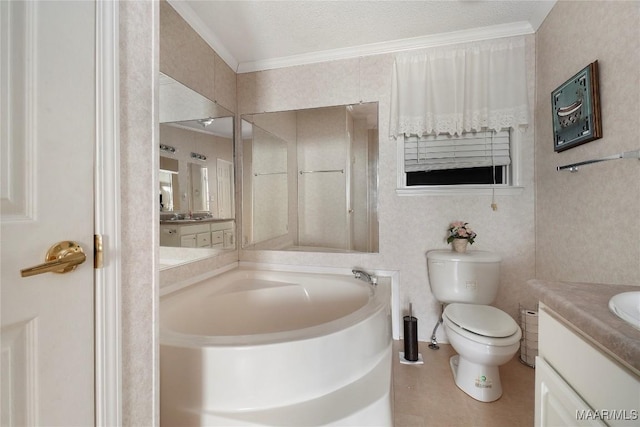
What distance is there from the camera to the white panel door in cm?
47

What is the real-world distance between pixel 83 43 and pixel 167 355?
3.33 feet

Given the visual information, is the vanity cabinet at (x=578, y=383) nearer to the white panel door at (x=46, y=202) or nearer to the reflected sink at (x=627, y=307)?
the reflected sink at (x=627, y=307)

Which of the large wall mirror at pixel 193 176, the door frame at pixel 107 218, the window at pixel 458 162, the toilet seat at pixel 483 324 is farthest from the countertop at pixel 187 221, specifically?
the toilet seat at pixel 483 324

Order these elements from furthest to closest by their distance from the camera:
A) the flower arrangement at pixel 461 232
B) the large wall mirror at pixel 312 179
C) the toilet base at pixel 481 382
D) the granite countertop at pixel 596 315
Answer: the large wall mirror at pixel 312 179, the flower arrangement at pixel 461 232, the toilet base at pixel 481 382, the granite countertop at pixel 596 315

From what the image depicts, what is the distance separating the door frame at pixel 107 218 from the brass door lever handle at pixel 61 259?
0.17 ft

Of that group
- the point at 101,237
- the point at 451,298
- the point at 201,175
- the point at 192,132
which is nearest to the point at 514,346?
the point at 451,298

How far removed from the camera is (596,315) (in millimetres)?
518

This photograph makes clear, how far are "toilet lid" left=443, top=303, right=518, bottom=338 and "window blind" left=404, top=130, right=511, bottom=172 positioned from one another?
1045mm

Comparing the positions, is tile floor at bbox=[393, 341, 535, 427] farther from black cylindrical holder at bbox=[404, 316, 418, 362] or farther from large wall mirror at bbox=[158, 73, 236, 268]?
large wall mirror at bbox=[158, 73, 236, 268]

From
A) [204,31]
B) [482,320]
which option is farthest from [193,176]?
[482,320]

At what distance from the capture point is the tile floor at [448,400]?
1.41 m

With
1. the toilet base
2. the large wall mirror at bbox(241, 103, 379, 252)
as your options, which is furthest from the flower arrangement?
the toilet base

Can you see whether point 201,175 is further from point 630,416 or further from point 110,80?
point 630,416

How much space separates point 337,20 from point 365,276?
6.09ft
